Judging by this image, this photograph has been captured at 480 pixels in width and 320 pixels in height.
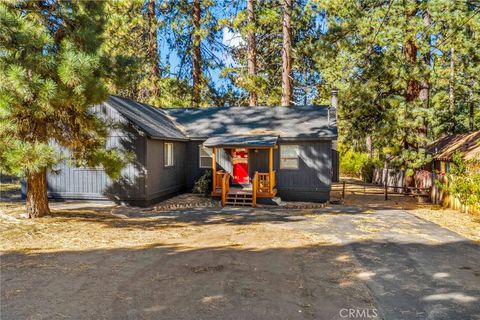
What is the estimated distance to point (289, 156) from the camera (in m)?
15.7

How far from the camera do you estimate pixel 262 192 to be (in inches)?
575

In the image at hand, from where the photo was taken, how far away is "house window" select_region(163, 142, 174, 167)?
1495 cm

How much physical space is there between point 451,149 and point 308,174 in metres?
7.90

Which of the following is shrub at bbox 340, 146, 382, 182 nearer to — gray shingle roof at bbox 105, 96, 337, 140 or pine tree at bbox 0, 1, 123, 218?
gray shingle roof at bbox 105, 96, 337, 140

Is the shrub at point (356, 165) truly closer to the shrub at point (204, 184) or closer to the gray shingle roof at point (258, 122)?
the gray shingle roof at point (258, 122)

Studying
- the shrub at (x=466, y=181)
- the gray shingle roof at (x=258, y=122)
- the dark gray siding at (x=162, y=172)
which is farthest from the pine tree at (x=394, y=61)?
the dark gray siding at (x=162, y=172)

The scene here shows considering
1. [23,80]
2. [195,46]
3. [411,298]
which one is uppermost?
[195,46]

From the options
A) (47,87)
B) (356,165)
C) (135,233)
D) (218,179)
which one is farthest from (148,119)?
(356,165)

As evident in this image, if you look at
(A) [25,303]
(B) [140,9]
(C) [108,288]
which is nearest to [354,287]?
(C) [108,288]

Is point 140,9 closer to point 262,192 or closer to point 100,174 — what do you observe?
point 100,174

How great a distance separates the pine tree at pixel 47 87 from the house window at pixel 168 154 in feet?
14.4

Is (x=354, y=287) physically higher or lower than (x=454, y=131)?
lower

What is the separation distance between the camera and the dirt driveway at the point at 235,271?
477cm

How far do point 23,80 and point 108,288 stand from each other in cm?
572
